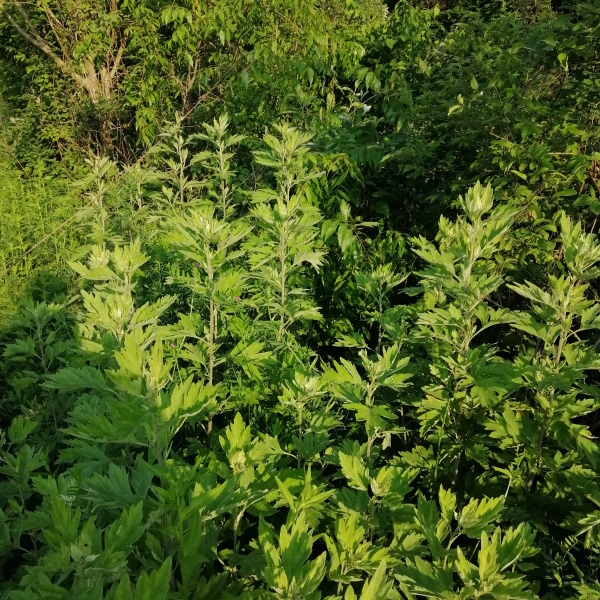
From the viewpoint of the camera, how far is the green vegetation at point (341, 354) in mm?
1110

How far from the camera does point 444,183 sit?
109 inches

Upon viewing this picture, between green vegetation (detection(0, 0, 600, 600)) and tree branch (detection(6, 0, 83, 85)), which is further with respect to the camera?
tree branch (detection(6, 0, 83, 85))

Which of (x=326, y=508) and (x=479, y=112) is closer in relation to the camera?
(x=326, y=508)

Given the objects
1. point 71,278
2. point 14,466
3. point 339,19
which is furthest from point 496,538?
point 339,19

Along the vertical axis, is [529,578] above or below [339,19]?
below

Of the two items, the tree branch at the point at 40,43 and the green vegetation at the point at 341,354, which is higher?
the tree branch at the point at 40,43

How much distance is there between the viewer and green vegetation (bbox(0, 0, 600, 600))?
3.64ft

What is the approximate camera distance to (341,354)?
9.50 feet

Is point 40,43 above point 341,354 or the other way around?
above

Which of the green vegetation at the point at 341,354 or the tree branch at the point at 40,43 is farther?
the tree branch at the point at 40,43

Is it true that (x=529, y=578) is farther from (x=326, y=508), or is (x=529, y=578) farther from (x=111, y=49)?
(x=111, y=49)

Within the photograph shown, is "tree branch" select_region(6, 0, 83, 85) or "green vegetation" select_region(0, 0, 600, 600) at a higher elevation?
"tree branch" select_region(6, 0, 83, 85)

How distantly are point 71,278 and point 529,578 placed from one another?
125 inches

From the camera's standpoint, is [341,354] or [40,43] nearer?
[341,354]
